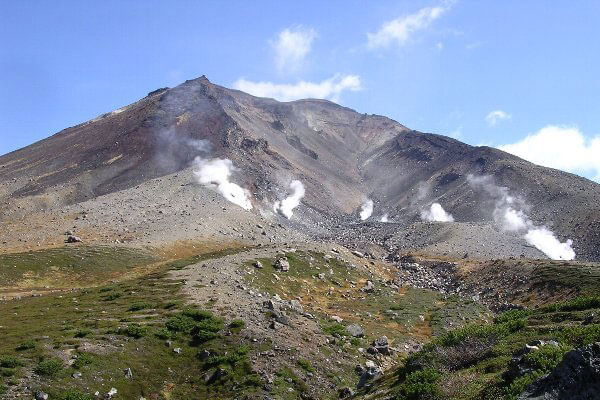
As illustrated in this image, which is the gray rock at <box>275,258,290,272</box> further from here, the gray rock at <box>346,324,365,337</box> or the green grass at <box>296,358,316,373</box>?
the green grass at <box>296,358,316,373</box>

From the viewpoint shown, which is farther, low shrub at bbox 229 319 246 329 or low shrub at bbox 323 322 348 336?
low shrub at bbox 323 322 348 336

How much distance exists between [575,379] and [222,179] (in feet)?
325

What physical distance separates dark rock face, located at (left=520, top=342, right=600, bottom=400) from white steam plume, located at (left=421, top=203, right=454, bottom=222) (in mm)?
Result: 114046

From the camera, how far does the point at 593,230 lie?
87562 mm

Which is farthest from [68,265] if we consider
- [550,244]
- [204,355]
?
[550,244]

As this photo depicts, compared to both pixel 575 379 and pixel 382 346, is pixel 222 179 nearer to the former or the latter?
pixel 382 346

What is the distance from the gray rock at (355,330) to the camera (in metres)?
36.3

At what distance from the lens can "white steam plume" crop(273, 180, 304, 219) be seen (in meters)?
→ 111

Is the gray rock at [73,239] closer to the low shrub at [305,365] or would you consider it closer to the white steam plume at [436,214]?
the low shrub at [305,365]

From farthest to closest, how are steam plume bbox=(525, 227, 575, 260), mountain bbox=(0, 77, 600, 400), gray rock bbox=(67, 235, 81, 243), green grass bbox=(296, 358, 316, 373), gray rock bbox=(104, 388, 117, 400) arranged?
steam plume bbox=(525, 227, 575, 260) → gray rock bbox=(67, 235, 81, 243) → green grass bbox=(296, 358, 316, 373) → gray rock bbox=(104, 388, 117, 400) → mountain bbox=(0, 77, 600, 400)

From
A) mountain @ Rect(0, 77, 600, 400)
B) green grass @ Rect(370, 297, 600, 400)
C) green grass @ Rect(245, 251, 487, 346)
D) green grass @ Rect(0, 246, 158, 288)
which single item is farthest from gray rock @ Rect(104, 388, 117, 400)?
green grass @ Rect(0, 246, 158, 288)

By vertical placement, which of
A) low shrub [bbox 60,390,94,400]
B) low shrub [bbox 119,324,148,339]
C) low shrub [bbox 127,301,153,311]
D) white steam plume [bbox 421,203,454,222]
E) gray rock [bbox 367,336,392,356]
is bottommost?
gray rock [bbox 367,336,392,356]

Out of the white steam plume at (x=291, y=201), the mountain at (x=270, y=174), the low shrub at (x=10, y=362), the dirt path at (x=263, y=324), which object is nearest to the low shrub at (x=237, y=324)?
the dirt path at (x=263, y=324)

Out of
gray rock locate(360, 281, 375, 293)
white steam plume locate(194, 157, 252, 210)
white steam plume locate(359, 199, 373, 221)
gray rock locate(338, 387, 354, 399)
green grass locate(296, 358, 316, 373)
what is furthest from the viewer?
white steam plume locate(359, 199, 373, 221)
